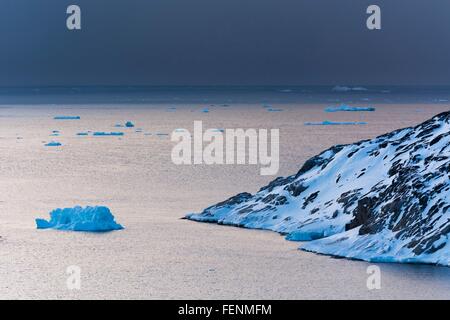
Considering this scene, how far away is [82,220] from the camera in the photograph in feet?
107

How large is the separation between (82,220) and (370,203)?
9.49 meters

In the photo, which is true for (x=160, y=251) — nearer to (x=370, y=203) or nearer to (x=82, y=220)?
(x=82, y=220)

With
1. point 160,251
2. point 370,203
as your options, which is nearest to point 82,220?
point 160,251

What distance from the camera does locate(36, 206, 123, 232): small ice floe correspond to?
107 feet

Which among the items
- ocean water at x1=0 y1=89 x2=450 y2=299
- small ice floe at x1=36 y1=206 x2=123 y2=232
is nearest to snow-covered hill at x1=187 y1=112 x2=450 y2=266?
ocean water at x1=0 y1=89 x2=450 y2=299

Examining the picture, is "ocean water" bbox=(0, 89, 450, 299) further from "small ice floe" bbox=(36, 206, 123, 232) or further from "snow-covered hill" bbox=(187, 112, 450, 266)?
"snow-covered hill" bbox=(187, 112, 450, 266)

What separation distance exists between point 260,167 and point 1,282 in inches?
1229

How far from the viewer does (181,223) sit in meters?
33.5

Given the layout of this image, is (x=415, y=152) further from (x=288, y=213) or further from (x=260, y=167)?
(x=260, y=167)

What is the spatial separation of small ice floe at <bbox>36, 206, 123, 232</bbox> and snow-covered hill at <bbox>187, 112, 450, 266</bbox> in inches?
116

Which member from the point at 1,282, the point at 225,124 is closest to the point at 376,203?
the point at 1,282

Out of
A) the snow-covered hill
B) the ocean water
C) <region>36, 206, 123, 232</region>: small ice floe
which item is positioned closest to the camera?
the ocean water

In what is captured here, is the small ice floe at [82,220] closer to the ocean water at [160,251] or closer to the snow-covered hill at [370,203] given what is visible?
the ocean water at [160,251]

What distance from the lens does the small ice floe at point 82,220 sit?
32.5 meters
